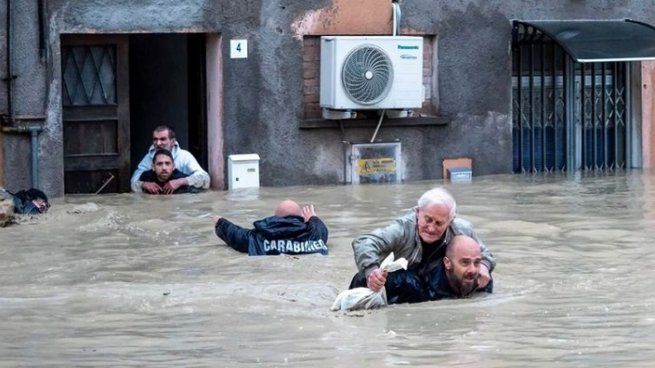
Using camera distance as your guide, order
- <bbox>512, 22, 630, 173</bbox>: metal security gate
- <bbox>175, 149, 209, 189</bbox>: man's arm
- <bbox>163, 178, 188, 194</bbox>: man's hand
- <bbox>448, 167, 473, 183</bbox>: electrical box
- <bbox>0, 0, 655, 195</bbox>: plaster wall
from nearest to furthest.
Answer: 1. <bbox>0, 0, 655, 195</bbox>: plaster wall
2. <bbox>163, 178, 188, 194</bbox>: man's hand
3. <bbox>175, 149, 209, 189</bbox>: man's arm
4. <bbox>448, 167, 473, 183</bbox>: electrical box
5. <bbox>512, 22, 630, 173</bbox>: metal security gate

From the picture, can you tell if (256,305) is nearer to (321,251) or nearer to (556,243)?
(321,251)

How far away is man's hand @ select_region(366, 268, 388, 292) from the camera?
10023 millimetres

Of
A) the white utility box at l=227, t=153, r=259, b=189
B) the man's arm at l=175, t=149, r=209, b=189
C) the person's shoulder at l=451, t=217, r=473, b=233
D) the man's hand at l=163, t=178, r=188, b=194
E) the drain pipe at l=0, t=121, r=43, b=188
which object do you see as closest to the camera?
the person's shoulder at l=451, t=217, r=473, b=233

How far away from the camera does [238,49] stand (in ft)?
59.6

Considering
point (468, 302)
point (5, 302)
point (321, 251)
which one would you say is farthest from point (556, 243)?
point (5, 302)

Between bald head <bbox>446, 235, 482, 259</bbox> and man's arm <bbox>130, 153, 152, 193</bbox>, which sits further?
man's arm <bbox>130, 153, 152, 193</bbox>

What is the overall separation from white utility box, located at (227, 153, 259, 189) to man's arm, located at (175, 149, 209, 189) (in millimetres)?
353

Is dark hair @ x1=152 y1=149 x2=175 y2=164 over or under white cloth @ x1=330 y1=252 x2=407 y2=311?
over

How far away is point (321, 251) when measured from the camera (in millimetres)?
12945

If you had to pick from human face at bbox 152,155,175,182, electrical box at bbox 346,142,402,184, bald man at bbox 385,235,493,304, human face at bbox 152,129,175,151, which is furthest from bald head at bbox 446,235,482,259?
electrical box at bbox 346,142,402,184

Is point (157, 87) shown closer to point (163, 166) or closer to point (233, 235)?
point (163, 166)

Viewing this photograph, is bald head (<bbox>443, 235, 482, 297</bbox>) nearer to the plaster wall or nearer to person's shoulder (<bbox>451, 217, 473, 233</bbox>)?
person's shoulder (<bbox>451, 217, 473, 233</bbox>)

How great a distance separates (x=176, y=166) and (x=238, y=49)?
1.53 meters

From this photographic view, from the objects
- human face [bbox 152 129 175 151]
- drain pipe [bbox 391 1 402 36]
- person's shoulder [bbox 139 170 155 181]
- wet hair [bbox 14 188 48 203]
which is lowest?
wet hair [bbox 14 188 48 203]
